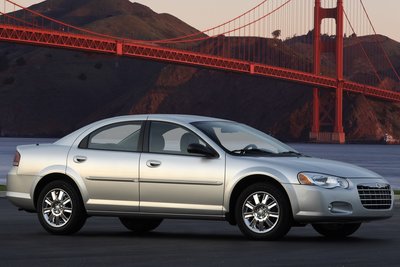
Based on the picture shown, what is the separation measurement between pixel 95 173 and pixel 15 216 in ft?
11.6

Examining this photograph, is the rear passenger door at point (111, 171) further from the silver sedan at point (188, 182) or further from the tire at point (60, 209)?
the tire at point (60, 209)

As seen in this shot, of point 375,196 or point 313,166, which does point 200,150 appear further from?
point 375,196

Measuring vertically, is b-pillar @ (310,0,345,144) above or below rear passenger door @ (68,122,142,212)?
above

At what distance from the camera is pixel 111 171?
43.3 feet

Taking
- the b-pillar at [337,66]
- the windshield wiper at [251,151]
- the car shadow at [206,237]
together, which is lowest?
the car shadow at [206,237]

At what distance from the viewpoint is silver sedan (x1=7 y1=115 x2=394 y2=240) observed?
40.7 feet

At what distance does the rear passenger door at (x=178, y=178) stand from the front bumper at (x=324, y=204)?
0.83m

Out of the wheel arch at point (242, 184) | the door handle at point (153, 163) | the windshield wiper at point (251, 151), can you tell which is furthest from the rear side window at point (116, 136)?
the wheel arch at point (242, 184)

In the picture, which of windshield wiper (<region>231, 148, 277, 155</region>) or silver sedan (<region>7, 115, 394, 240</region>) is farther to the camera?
windshield wiper (<region>231, 148, 277, 155</region>)

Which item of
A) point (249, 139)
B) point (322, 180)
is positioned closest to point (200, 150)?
point (249, 139)

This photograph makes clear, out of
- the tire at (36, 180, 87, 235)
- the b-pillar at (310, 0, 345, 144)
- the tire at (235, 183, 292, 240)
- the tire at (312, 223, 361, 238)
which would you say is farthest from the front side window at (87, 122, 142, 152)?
the b-pillar at (310, 0, 345, 144)

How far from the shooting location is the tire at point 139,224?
14016 millimetres

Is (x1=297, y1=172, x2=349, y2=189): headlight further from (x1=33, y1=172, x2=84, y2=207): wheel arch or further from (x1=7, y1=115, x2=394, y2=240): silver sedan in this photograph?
(x1=33, y1=172, x2=84, y2=207): wheel arch

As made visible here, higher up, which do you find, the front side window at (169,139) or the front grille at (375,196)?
the front side window at (169,139)
